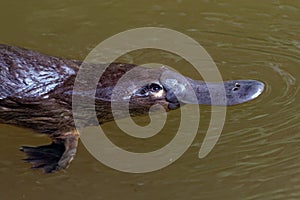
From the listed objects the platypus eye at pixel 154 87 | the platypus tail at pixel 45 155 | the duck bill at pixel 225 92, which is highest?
the platypus eye at pixel 154 87

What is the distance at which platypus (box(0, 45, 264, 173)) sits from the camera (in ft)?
13.6

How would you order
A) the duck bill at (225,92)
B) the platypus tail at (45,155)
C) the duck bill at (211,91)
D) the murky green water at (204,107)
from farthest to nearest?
the duck bill at (225,92) → the duck bill at (211,91) → the platypus tail at (45,155) → the murky green water at (204,107)

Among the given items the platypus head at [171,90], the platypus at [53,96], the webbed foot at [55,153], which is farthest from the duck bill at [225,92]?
the webbed foot at [55,153]

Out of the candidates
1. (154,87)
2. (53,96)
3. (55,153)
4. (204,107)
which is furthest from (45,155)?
(204,107)

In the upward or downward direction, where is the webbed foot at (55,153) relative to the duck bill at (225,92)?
downward

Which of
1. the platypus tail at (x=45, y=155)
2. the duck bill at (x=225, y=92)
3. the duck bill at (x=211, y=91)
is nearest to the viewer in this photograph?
Result: the platypus tail at (x=45, y=155)

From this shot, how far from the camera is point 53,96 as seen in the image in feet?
13.9

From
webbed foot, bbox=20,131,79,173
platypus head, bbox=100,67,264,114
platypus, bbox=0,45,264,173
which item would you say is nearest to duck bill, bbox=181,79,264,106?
platypus head, bbox=100,67,264,114

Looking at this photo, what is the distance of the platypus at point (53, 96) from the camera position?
4.15m

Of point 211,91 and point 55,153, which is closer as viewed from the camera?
point 55,153

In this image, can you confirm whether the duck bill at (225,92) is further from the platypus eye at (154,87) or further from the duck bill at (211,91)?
the platypus eye at (154,87)

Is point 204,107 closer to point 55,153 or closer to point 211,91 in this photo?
point 211,91

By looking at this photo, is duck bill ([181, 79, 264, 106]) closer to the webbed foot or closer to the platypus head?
the platypus head

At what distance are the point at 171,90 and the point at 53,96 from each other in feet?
2.43
